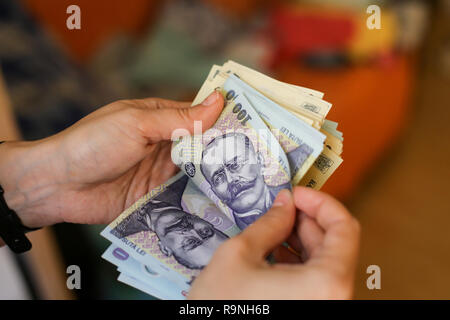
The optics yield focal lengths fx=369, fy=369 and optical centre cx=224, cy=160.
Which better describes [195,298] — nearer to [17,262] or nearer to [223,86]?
[223,86]

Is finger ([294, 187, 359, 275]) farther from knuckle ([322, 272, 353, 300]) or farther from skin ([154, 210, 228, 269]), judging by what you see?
skin ([154, 210, 228, 269])

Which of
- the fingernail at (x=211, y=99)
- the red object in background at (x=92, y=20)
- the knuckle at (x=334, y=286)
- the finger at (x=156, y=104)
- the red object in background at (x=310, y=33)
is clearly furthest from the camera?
the red object in background at (x=310, y=33)

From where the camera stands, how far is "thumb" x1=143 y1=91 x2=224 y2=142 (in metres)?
0.78

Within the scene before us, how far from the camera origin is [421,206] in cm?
207


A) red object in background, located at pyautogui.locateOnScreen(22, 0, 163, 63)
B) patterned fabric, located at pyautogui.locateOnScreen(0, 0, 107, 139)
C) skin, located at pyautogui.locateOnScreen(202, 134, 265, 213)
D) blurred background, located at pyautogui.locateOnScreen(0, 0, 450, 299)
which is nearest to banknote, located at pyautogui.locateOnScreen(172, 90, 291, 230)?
A: skin, located at pyautogui.locateOnScreen(202, 134, 265, 213)

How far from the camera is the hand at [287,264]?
55cm

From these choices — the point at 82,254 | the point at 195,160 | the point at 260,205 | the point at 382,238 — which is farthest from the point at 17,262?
the point at 382,238

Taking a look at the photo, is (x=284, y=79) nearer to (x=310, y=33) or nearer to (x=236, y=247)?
(x=310, y=33)

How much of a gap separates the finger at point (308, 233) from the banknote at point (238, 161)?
0.24ft

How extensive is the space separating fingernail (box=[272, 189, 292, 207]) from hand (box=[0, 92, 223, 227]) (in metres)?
0.22

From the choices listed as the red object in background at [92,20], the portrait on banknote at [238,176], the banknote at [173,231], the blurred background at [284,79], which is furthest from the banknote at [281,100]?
the red object in background at [92,20]

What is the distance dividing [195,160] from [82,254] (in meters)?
0.79

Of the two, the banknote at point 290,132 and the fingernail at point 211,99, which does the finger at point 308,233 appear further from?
the fingernail at point 211,99
